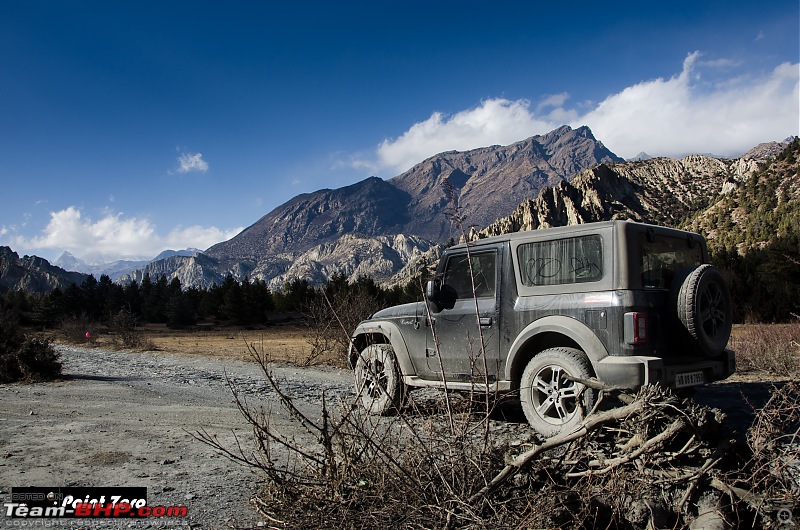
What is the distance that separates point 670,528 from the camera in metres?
3.12

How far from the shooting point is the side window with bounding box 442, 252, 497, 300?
6656 mm

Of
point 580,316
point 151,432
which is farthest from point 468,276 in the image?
point 151,432

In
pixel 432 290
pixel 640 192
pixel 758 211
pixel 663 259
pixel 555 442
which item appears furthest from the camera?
pixel 640 192

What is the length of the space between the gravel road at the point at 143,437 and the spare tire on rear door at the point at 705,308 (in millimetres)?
3887

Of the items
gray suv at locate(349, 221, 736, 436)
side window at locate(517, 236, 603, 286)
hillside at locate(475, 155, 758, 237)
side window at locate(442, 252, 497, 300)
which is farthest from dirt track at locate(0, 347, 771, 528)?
hillside at locate(475, 155, 758, 237)

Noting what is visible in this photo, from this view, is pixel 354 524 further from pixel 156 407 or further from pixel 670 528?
pixel 156 407

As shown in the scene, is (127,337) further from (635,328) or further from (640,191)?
(640,191)

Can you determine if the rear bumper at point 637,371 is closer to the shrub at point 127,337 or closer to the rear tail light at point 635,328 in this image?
the rear tail light at point 635,328

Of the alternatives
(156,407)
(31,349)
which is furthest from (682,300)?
(31,349)

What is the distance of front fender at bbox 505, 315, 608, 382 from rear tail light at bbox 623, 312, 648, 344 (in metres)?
0.28

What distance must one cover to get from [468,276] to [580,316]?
5.64 feet

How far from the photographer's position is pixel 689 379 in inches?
217

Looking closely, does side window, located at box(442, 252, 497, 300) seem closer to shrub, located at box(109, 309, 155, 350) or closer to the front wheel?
the front wheel

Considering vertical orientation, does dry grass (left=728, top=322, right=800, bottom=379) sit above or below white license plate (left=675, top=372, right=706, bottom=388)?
below
